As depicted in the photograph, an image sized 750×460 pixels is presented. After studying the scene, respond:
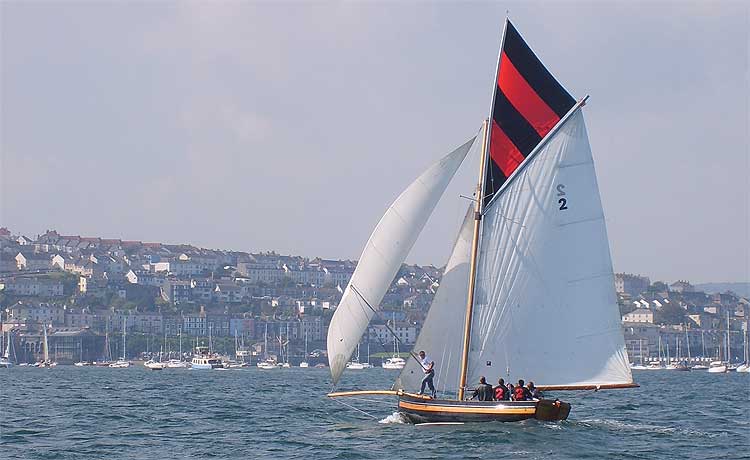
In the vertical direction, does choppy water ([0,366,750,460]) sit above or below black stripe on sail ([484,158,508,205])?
below

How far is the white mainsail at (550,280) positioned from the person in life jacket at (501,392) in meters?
1.01

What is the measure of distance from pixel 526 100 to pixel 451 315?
6.71 m

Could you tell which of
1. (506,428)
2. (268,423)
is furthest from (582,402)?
(506,428)

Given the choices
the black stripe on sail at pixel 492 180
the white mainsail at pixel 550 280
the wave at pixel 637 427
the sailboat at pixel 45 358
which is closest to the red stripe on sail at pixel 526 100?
the white mainsail at pixel 550 280

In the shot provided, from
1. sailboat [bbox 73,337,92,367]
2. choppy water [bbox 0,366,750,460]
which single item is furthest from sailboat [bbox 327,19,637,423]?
sailboat [bbox 73,337,92,367]

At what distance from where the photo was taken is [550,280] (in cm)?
3600

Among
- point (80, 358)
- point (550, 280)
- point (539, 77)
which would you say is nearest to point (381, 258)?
point (550, 280)

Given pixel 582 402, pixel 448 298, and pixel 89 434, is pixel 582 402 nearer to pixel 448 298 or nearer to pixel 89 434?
pixel 448 298

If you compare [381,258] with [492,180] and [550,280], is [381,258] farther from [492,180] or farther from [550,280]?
[550,280]

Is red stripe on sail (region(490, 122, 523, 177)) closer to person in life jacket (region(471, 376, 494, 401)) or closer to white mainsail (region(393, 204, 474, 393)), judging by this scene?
white mainsail (region(393, 204, 474, 393))

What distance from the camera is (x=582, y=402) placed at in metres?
58.3

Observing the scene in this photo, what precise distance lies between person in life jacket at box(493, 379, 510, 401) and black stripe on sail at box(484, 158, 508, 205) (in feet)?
17.6

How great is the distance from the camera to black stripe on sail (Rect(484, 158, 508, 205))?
119 feet

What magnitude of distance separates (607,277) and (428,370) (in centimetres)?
590
